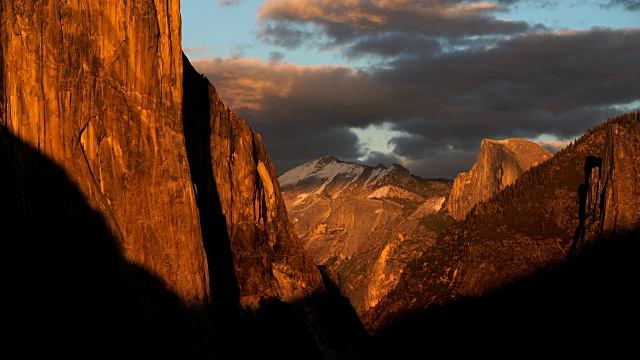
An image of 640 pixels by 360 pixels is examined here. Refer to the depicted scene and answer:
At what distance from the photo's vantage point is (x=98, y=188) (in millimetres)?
73312

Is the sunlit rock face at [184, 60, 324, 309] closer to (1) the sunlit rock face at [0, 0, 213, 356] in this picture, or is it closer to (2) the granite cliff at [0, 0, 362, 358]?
(2) the granite cliff at [0, 0, 362, 358]

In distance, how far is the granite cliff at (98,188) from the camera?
6538 centimetres

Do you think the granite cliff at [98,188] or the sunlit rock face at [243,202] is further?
the sunlit rock face at [243,202]

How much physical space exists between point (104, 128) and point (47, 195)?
719cm

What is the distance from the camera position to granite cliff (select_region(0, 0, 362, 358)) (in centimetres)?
6538

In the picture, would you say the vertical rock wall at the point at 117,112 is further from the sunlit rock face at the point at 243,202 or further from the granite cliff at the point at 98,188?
the sunlit rock face at the point at 243,202

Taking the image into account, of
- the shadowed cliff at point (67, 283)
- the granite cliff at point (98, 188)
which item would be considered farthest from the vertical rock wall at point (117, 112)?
the shadowed cliff at point (67, 283)

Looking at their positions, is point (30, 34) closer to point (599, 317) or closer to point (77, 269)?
point (77, 269)

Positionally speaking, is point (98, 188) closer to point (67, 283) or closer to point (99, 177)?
point (99, 177)

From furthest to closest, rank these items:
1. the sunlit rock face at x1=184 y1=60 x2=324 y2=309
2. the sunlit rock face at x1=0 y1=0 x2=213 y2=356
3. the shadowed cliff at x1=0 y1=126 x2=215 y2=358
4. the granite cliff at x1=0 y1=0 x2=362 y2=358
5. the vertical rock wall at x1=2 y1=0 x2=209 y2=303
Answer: the sunlit rock face at x1=184 y1=60 x2=324 y2=309, the vertical rock wall at x1=2 y1=0 x2=209 y2=303, the sunlit rock face at x1=0 y1=0 x2=213 y2=356, the granite cliff at x1=0 y1=0 x2=362 y2=358, the shadowed cliff at x1=0 y1=126 x2=215 y2=358

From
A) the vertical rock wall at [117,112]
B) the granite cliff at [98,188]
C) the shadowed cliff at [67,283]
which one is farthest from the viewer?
the vertical rock wall at [117,112]

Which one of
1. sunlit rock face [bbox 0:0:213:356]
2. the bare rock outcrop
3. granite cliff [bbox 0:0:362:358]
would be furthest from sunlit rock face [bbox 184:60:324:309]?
sunlit rock face [bbox 0:0:213:356]

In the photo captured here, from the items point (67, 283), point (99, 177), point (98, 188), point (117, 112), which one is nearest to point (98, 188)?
point (98, 188)

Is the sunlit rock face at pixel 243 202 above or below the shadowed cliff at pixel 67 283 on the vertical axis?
above
